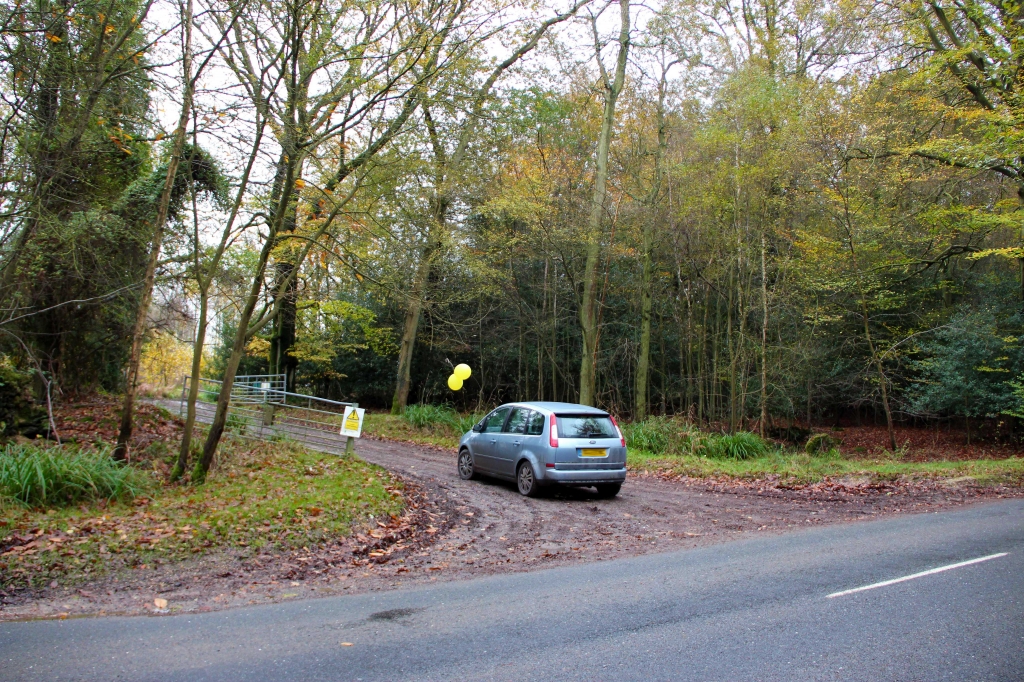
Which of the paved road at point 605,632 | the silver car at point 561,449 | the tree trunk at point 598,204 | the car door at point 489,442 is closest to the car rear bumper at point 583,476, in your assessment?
the silver car at point 561,449

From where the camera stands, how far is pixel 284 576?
21.4 feet

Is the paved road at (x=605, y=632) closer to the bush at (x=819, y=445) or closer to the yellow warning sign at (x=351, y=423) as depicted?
the yellow warning sign at (x=351, y=423)

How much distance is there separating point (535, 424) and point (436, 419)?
40.7 ft

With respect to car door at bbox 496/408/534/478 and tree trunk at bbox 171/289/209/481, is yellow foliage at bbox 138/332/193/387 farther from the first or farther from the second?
car door at bbox 496/408/534/478

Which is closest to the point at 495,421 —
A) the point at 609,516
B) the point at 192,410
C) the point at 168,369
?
the point at 609,516

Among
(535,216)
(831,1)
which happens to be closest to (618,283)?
(535,216)

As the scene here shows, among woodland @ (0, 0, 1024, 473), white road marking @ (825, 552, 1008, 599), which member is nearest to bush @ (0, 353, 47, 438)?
woodland @ (0, 0, 1024, 473)

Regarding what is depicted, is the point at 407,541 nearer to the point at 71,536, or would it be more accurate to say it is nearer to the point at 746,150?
the point at 71,536

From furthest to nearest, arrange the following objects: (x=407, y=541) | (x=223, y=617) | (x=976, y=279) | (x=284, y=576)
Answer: (x=976, y=279) → (x=407, y=541) → (x=284, y=576) → (x=223, y=617)

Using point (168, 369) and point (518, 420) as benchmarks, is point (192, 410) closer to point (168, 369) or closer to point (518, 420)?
point (518, 420)

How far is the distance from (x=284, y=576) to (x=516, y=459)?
232 inches

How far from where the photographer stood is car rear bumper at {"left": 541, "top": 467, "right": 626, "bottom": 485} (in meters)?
11.0

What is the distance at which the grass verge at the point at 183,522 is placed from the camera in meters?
6.35

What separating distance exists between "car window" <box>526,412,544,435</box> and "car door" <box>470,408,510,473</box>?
3.05 feet
